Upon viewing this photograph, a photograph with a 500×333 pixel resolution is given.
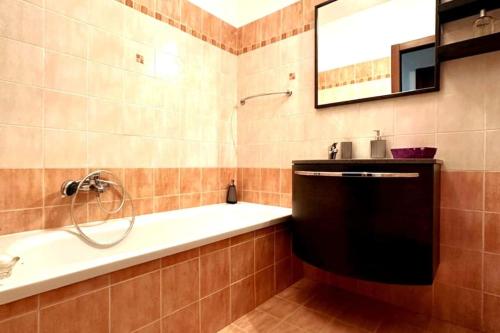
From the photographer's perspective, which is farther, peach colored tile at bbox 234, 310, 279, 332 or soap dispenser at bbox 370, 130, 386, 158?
soap dispenser at bbox 370, 130, 386, 158

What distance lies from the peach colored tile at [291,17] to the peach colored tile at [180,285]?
1888 millimetres

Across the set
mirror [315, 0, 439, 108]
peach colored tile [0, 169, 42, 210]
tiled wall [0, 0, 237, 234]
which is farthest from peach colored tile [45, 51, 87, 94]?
mirror [315, 0, 439, 108]

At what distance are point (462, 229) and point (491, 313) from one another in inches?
16.8

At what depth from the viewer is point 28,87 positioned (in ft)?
4.33

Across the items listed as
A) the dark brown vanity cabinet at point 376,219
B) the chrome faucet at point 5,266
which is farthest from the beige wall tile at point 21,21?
the dark brown vanity cabinet at point 376,219

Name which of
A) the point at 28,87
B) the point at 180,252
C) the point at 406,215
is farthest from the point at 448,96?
the point at 28,87

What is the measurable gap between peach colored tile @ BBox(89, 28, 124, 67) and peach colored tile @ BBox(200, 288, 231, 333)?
1485mm

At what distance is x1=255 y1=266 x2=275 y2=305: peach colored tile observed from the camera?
1.57 meters

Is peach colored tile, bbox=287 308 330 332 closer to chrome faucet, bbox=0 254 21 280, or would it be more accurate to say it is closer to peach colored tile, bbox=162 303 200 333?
peach colored tile, bbox=162 303 200 333

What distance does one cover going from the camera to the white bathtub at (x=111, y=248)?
2.69 ft

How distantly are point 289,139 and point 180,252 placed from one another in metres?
1.30

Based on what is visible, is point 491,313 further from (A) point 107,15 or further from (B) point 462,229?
(A) point 107,15

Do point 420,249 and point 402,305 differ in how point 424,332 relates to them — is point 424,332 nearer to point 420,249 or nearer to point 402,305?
point 402,305

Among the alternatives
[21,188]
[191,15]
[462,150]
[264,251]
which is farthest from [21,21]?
[462,150]
